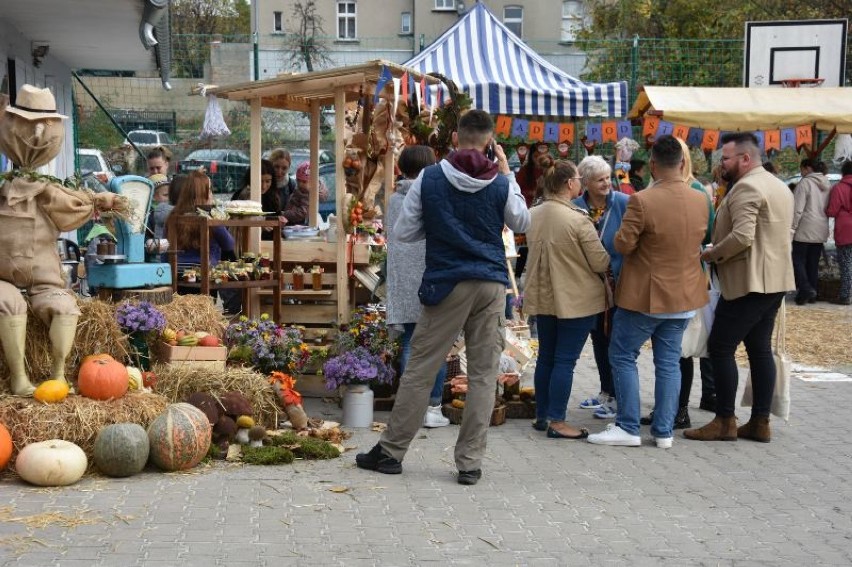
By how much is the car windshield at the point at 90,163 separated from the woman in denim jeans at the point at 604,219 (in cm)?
1262

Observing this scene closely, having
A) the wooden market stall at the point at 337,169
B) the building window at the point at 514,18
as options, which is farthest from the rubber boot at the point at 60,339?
the building window at the point at 514,18

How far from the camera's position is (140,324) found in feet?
23.8

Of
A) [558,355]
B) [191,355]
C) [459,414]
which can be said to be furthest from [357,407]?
[558,355]

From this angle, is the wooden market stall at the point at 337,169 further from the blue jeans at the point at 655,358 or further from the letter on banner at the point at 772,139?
the letter on banner at the point at 772,139

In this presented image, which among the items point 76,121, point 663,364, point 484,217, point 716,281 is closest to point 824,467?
point 663,364

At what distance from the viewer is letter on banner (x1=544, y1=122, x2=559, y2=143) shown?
15.6 meters

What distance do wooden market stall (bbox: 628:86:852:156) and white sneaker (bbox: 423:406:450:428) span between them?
26.8 feet

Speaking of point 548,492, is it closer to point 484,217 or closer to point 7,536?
point 484,217

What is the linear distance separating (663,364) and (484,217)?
1.83 meters

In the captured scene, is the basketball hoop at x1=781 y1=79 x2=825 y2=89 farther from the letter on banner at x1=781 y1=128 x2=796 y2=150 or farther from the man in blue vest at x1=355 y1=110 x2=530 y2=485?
the man in blue vest at x1=355 y1=110 x2=530 y2=485

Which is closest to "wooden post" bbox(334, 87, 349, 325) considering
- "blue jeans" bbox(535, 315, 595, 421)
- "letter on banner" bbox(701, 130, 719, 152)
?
"blue jeans" bbox(535, 315, 595, 421)

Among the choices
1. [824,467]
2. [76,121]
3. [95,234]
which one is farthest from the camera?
[76,121]

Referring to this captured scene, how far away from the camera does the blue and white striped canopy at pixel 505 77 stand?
13.6 metres

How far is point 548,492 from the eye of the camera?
6164 mm
